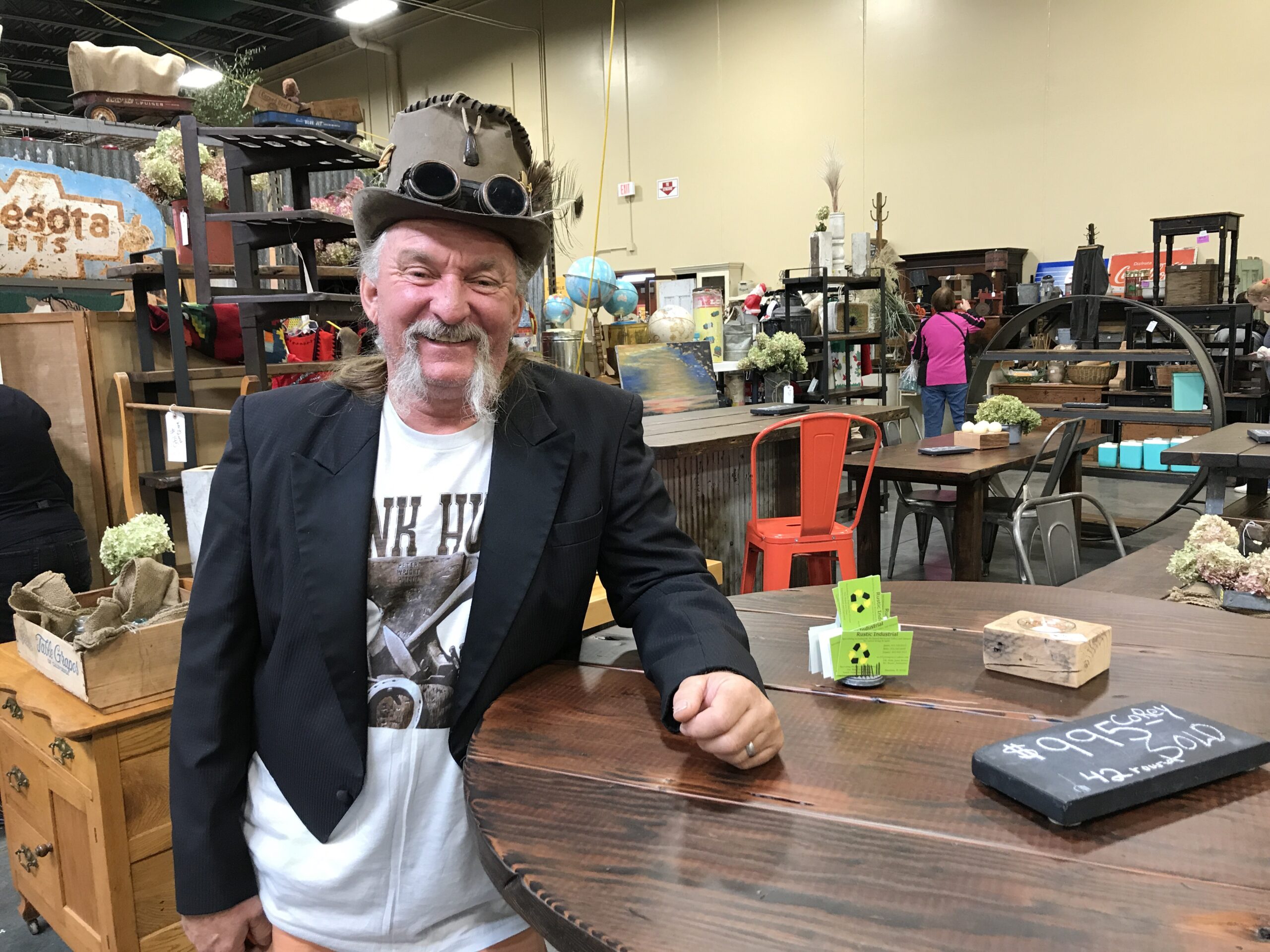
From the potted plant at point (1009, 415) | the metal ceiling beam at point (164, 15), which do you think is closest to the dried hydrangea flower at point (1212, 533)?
the potted plant at point (1009, 415)

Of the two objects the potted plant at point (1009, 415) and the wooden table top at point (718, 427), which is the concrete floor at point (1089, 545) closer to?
the potted plant at point (1009, 415)

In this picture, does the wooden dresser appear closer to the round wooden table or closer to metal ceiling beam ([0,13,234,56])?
the round wooden table

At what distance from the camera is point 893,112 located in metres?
10.4

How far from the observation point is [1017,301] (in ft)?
31.0

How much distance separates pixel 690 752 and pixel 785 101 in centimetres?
1124

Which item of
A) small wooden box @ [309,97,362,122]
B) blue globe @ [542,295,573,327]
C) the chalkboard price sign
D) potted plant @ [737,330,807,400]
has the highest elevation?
small wooden box @ [309,97,362,122]

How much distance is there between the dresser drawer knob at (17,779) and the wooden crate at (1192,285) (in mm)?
7988

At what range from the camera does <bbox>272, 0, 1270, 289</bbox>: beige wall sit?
879 cm

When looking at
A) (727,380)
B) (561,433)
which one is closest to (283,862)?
Answer: (561,433)

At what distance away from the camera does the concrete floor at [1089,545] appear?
562 centimetres

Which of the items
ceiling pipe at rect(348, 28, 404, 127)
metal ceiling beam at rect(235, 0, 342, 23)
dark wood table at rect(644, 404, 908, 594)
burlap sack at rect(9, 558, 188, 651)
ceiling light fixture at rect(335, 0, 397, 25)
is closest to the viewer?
burlap sack at rect(9, 558, 188, 651)

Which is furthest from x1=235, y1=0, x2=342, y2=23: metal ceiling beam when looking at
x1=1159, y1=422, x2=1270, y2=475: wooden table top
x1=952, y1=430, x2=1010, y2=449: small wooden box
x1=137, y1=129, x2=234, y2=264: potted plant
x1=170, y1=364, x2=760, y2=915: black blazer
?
x1=170, y1=364, x2=760, y2=915: black blazer

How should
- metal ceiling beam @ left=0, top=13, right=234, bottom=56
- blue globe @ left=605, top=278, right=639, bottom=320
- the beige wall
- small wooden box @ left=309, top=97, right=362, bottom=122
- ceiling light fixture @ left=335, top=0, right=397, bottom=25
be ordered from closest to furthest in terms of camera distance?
small wooden box @ left=309, top=97, right=362, bottom=122 < blue globe @ left=605, top=278, right=639, bottom=320 < the beige wall < ceiling light fixture @ left=335, top=0, right=397, bottom=25 < metal ceiling beam @ left=0, top=13, right=234, bottom=56

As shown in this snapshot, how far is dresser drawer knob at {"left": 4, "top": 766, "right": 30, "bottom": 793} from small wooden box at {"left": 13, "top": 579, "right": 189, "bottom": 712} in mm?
309
